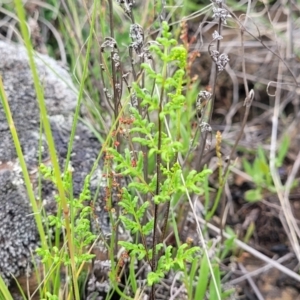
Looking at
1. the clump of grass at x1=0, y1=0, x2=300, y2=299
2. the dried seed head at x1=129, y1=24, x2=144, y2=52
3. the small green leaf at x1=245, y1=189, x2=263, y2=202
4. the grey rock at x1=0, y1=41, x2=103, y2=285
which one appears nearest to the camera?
the clump of grass at x1=0, y1=0, x2=300, y2=299

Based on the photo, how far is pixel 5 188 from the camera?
1.10 meters

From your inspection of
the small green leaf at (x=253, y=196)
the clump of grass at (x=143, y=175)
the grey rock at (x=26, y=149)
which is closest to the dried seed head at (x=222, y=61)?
the clump of grass at (x=143, y=175)

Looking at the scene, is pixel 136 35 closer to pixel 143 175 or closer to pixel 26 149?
pixel 143 175

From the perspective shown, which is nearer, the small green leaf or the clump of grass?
the clump of grass

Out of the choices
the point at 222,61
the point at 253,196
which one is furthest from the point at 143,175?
the point at 253,196

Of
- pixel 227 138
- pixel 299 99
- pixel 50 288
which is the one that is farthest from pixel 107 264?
pixel 299 99

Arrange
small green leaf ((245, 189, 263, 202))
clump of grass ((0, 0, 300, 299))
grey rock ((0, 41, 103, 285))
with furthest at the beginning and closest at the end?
small green leaf ((245, 189, 263, 202)) < grey rock ((0, 41, 103, 285)) < clump of grass ((0, 0, 300, 299))

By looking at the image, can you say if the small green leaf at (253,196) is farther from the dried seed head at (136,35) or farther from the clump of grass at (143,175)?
the dried seed head at (136,35)

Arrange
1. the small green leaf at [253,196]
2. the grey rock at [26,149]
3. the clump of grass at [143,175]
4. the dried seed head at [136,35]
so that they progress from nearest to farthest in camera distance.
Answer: the clump of grass at [143,175] → the dried seed head at [136,35] → the grey rock at [26,149] → the small green leaf at [253,196]

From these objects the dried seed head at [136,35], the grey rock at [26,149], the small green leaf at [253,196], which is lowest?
the small green leaf at [253,196]

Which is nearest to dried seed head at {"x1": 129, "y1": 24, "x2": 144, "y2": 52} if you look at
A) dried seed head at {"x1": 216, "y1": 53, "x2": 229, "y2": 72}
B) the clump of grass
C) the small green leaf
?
the clump of grass

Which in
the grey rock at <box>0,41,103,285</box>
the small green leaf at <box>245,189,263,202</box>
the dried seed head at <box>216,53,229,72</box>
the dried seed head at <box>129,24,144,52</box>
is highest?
the dried seed head at <box>129,24,144,52</box>

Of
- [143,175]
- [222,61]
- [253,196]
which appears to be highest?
[222,61]

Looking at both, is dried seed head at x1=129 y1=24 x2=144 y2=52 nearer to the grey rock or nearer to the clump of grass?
the clump of grass
